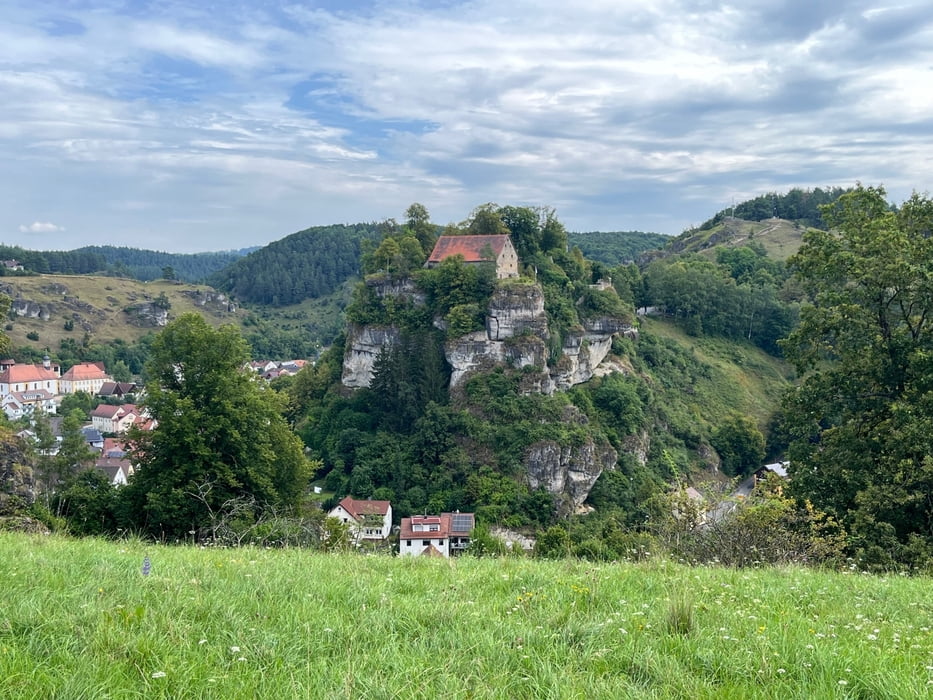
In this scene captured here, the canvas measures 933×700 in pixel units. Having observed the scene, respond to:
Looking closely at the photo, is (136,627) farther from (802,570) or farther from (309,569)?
(802,570)

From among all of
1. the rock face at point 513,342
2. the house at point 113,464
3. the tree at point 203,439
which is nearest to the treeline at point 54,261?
the house at point 113,464

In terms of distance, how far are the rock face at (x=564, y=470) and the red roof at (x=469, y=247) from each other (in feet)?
50.6

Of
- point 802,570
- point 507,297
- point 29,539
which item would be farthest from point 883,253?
point 507,297

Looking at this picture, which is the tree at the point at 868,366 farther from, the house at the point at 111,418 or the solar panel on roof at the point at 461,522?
the house at the point at 111,418

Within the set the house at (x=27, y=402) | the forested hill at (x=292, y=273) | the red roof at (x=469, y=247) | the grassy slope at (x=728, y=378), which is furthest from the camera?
the forested hill at (x=292, y=273)

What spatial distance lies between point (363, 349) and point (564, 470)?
19264 millimetres

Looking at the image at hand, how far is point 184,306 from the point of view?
14288cm

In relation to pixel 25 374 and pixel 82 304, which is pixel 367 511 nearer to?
pixel 25 374

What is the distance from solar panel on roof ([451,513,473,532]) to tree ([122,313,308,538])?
17.9 meters

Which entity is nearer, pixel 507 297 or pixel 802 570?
pixel 802 570

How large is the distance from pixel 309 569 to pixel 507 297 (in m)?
41.4

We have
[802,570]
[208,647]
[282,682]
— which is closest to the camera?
[282,682]

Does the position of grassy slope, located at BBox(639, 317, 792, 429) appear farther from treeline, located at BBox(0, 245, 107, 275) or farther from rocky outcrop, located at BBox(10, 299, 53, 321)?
treeline, located at BBox(0, 245, 107, 275)

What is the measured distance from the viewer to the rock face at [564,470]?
43.0 m
